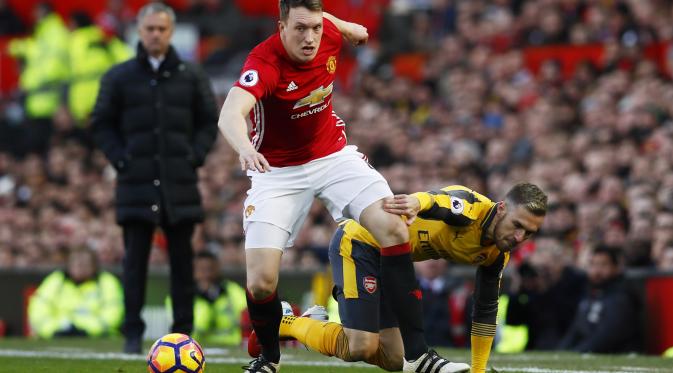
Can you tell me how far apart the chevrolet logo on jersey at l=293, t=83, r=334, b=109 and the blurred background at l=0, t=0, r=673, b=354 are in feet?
14.6

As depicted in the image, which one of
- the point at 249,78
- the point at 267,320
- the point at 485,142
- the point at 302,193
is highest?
the point at 485,142

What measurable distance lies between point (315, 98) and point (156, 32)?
9.06 feet

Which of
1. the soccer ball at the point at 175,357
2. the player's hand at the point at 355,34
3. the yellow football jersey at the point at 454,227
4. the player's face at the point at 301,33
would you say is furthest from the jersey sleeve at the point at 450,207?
the soccer ball at the point at 175,357

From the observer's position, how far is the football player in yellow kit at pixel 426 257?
7.38 metres

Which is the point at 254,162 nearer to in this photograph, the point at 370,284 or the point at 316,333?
the point at 370,284

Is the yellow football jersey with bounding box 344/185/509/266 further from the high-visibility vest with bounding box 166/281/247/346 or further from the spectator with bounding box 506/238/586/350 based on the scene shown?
the high-visibility vest with bounding box 166/281/247/346

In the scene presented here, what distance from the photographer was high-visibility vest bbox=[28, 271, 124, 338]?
14.1 meters

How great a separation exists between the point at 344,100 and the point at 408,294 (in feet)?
43.0

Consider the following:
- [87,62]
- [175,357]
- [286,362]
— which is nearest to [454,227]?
[175,357]

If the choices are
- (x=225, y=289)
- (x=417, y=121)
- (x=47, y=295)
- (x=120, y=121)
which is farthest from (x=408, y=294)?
(x=417, y=121)

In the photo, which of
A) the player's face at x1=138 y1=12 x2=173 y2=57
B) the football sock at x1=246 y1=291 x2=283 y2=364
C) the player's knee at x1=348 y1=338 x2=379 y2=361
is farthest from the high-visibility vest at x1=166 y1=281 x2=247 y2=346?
the player's knee at x1=348 y1=338 x2=379 y2=361

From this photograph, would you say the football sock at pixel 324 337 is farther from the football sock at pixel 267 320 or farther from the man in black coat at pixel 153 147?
the man in black coat at pixel 153 147

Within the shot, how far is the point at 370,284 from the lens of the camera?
7922mm

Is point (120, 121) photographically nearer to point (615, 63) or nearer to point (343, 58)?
point (615, 63)
